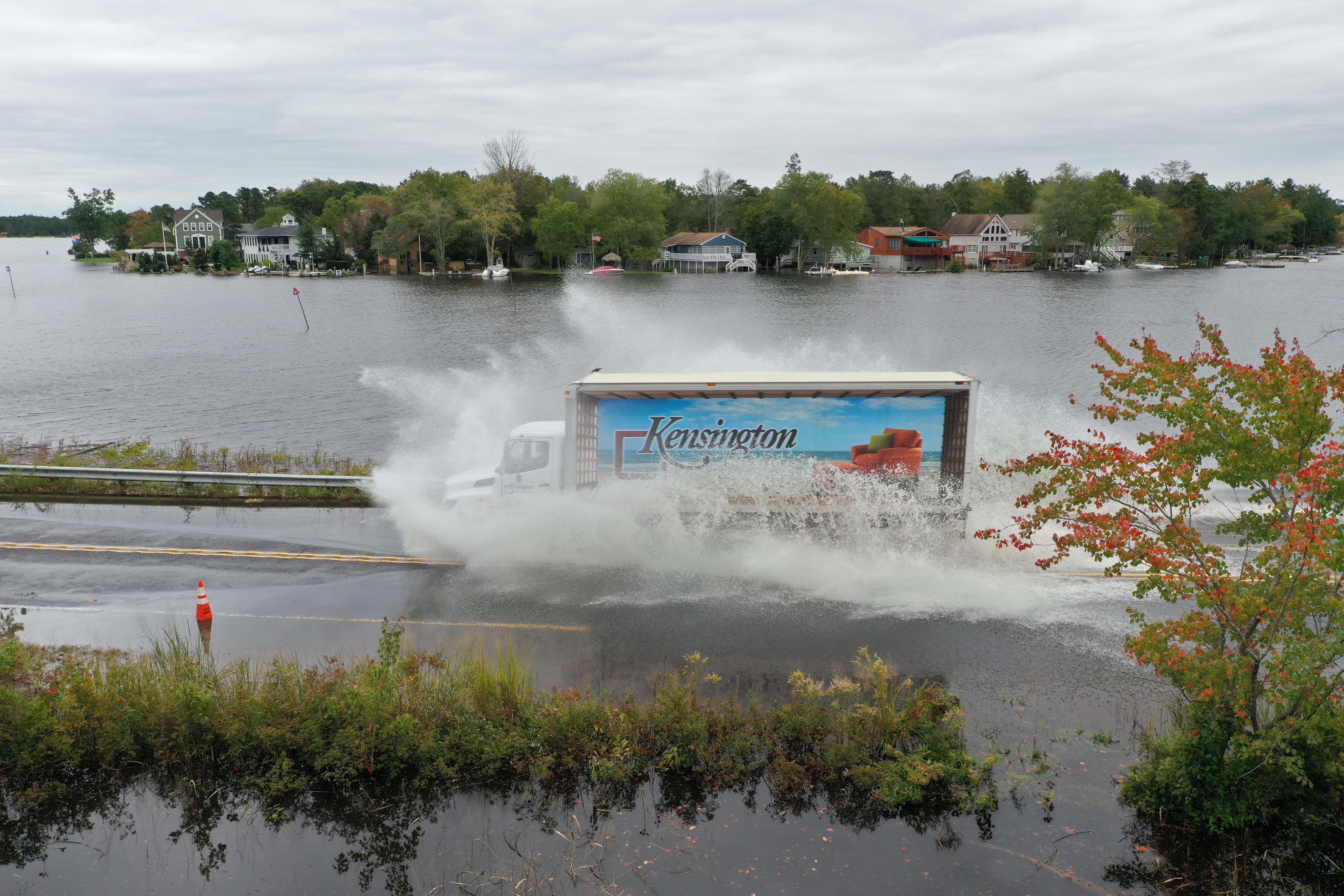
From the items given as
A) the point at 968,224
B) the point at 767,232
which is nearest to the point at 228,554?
the point at 767,232

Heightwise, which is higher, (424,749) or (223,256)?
(223,256)

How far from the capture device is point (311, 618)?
13.4 m

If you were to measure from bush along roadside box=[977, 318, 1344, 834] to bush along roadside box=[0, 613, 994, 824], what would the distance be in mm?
2112

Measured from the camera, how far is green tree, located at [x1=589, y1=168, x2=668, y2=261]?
131 metres

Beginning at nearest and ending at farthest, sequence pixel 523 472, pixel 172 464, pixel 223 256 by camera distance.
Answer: pixel 523 472
pixel 172 464
pixel 223 256

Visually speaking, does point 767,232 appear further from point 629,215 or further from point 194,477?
point 194,477

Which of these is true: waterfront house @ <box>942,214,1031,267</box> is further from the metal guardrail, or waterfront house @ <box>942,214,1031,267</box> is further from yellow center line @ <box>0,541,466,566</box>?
yellow center line @ <box>0,541,466,566</box>

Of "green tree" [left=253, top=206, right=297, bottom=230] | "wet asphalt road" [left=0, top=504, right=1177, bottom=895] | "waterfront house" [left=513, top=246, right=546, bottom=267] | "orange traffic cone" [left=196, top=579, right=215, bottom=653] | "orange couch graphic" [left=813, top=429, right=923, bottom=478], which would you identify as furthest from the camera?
"green tree" [left=253, top=206, right=297, bottom=230]

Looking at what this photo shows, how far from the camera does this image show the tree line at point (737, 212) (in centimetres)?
12719

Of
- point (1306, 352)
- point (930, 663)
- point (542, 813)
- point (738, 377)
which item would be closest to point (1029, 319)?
point (1306, 352)

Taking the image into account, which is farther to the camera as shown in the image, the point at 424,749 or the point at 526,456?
the point at 526,456

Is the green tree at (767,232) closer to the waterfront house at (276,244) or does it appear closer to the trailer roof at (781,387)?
the waterfront house at (276,244)

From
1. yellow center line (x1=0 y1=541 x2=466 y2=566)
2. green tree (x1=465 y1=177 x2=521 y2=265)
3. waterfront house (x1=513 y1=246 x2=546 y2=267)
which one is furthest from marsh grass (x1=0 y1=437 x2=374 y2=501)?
waterfront house (x1=513 y1=246 x2=546 y2=267)

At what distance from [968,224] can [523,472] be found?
140712mm
